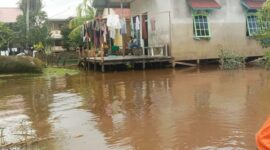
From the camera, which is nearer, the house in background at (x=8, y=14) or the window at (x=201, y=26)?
the window at (x=201, y=26)

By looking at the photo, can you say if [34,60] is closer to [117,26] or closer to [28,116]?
[117,26]

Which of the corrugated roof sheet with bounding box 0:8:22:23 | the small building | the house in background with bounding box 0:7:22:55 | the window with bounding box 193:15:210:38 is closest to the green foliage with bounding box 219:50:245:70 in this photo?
the small building

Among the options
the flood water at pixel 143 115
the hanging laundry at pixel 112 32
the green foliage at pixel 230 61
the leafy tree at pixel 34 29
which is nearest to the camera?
the flood water at pixel 143 115

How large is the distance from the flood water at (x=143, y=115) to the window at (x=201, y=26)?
732cm

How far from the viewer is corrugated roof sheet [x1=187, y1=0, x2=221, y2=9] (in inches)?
758

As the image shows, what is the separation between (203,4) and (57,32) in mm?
20999

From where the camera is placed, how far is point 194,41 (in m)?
19.6

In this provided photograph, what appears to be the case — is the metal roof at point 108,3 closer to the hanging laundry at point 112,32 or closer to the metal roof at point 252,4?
the hanging laundry at point 112,32

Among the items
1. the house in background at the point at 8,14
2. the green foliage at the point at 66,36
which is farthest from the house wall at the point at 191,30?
the house in background at the point at 8,14

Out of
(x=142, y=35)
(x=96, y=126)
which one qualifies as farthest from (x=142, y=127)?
(x=142, y=35)

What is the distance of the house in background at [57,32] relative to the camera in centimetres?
3566

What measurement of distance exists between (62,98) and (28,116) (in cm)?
247

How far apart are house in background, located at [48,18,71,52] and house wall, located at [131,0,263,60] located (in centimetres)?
1573

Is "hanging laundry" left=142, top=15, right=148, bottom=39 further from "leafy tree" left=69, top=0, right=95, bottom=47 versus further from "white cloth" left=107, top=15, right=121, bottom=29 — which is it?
"leafy tree" left=69, top=0, right=95, bottom=47
